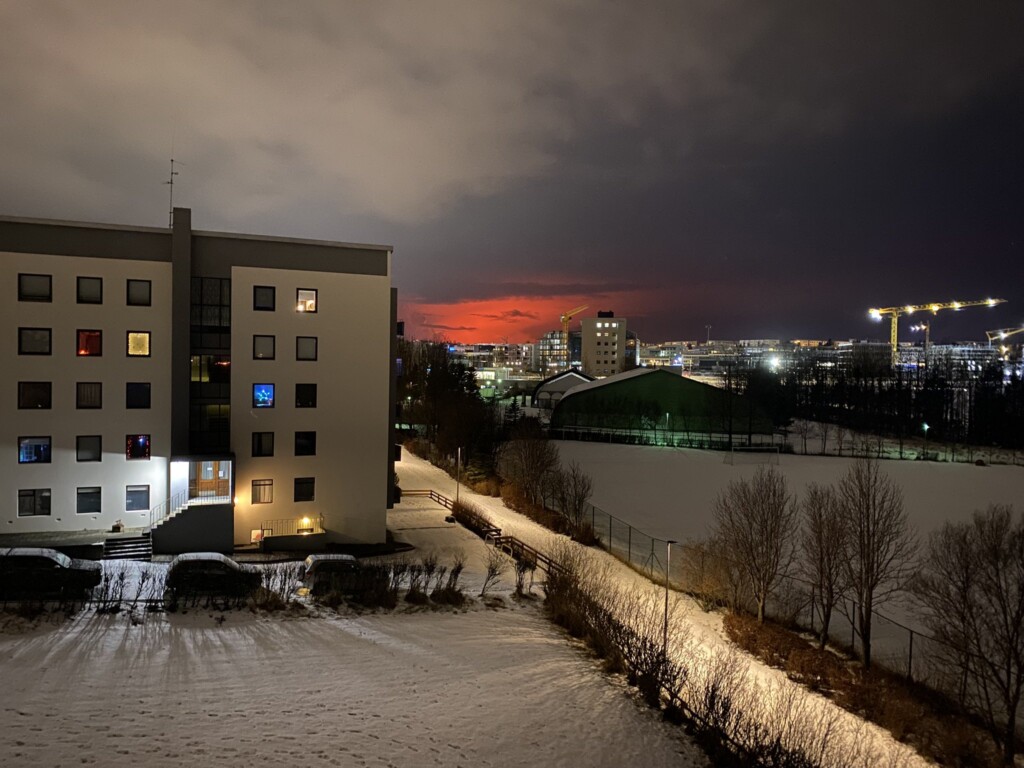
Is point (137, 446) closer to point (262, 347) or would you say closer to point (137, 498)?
point (137, 498)

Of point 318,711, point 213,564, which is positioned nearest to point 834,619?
point 318,711

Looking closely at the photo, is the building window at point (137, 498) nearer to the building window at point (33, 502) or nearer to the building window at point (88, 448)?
the building window at point (88, 448)

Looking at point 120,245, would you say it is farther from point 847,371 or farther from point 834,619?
point 847,371

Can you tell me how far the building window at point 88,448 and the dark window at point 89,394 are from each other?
45.0 inches

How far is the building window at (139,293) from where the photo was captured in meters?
24.2

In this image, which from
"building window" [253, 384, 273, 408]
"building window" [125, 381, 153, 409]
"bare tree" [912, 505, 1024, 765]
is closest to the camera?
"bare tree" [912, 505, 1024, 765]

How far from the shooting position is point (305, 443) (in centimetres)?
2644

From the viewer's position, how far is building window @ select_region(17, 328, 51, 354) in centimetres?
2308

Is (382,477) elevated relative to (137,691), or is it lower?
elevated

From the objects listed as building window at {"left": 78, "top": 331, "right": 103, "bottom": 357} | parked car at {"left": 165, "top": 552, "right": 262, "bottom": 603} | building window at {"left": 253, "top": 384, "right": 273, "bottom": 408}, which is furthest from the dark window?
parked car at {"left": 165, "top": 552, "right": 262, "bottom": 603}

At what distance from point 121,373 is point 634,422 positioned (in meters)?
47.8

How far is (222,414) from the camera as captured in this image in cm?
2562

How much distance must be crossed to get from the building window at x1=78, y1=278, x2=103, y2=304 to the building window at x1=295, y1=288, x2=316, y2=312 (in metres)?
6.91

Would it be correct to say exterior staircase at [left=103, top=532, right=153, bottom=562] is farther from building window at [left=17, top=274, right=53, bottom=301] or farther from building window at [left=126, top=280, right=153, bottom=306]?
building window at [left=17, top=274, right=53, bottom=301]
